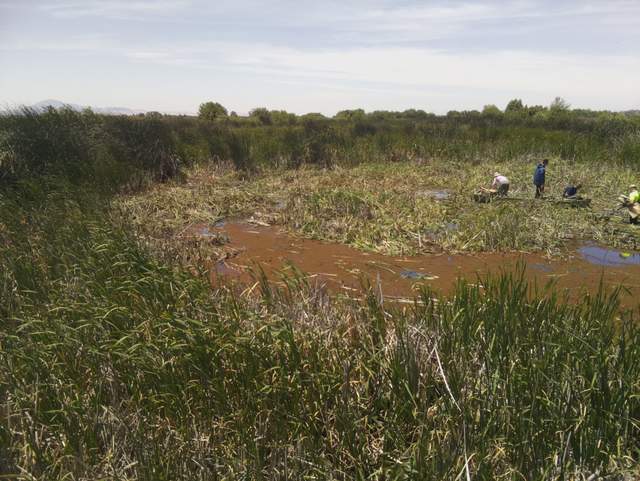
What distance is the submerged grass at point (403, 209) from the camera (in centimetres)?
833

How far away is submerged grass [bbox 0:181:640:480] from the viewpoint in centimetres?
239

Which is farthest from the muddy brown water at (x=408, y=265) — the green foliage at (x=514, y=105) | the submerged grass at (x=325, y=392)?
the green foliage at (x=514, y=105)

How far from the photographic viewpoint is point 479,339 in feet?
9.75

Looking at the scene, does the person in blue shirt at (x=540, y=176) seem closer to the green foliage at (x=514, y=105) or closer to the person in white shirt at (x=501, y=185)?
the person in white shirt at (x=501, y=185)

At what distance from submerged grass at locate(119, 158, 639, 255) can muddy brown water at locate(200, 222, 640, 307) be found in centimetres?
36

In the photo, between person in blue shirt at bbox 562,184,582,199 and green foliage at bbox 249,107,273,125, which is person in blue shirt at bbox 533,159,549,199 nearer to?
person in blue shirt at bbox 562,184,582,199

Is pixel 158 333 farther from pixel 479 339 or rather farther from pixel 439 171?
pixel 439 171

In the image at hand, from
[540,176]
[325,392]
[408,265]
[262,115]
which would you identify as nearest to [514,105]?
[262,115]

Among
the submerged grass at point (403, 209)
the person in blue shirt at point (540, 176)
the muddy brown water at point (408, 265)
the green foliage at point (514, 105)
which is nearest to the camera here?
the muddy brown water at point (408, 265)

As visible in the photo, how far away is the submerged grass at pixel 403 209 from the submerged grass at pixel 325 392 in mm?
3676

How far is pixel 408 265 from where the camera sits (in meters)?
7.36

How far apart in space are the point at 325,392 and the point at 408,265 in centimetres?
481

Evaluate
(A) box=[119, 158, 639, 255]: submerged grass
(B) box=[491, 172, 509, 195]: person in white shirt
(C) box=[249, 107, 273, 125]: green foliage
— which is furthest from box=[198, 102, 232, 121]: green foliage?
Result: (B) box=[491, 172, 509, 195]: person in white shirt

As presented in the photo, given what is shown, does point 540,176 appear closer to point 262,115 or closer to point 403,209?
point 403,209
